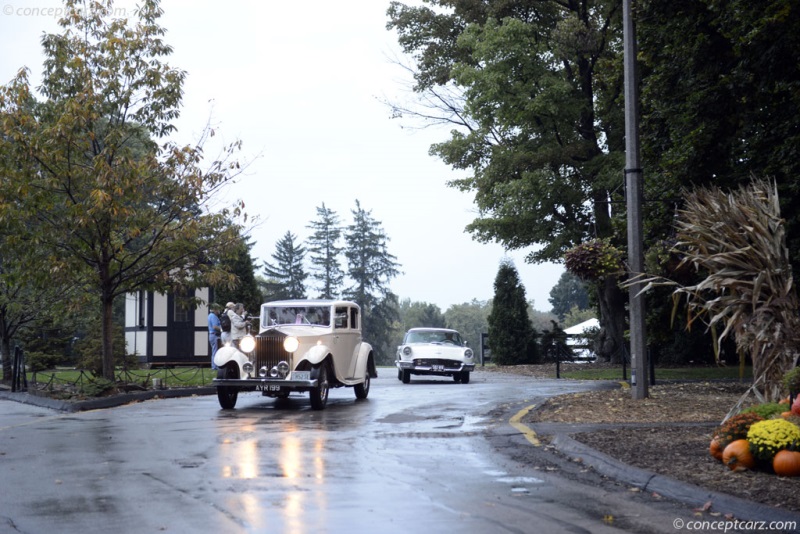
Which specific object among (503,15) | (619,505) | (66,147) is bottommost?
(619,505)

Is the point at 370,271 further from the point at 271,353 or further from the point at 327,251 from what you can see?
the point at 271,353

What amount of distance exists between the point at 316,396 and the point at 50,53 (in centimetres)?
1018

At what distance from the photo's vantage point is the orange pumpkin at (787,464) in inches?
322

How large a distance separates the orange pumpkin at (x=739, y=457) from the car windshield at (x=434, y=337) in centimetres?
1861

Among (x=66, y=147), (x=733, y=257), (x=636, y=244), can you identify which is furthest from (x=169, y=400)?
(x=733, y=257)

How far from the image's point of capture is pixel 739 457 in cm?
854

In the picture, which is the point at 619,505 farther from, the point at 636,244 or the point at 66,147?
the point at 66,147

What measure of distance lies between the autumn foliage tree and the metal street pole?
9948mm

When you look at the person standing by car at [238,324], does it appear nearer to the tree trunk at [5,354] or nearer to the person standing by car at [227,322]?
the person standing by car at [227,322]

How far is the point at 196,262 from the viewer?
72.2ft

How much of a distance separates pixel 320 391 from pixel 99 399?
14.9 feet

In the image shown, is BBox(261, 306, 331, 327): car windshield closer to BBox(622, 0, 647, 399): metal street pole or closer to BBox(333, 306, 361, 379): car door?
BBox(333, 306, 361, 379): car door

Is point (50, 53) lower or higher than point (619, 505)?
higher

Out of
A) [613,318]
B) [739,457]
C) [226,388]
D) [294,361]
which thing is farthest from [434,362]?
[739,457]
